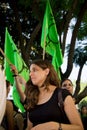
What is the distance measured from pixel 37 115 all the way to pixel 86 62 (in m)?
17.0

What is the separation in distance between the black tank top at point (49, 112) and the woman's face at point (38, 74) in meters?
0.17

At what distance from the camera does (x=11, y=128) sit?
4246mm

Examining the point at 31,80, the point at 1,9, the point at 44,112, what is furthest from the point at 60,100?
the point at 1,9

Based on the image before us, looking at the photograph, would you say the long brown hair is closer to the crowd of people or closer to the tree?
the crowd of people

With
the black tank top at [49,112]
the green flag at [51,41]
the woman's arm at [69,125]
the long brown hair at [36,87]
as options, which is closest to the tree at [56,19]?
the green flag at [51,41]

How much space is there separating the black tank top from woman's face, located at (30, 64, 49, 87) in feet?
0.55

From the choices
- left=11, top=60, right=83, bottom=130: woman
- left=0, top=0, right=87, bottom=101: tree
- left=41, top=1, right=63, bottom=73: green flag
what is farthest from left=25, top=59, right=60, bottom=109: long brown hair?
left=0, top=0, right=87, bottom=101: tree

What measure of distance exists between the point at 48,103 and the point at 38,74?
0.28 m

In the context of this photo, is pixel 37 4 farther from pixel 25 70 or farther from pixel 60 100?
pixel 60 100

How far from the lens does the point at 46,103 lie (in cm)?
332

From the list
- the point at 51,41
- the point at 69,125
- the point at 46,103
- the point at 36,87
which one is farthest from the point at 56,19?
the point at 69,125

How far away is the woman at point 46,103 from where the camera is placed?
3.18 meters

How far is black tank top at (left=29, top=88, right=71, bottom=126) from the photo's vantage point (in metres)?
3.25

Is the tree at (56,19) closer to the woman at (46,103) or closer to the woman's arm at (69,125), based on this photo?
the woman at (46,103)
